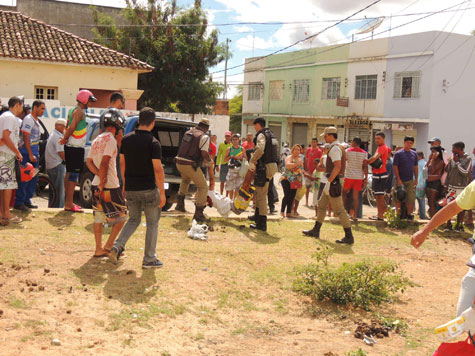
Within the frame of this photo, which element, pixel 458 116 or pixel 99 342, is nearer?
pixel 99 342

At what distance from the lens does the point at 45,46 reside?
78.8 ft

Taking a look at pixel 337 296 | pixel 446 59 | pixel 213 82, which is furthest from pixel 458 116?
pixel 337 296

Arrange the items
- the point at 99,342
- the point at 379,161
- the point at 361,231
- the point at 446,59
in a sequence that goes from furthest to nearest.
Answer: the point at 446,59
the point at 379,161
the point at 361,231
the point at 99,342

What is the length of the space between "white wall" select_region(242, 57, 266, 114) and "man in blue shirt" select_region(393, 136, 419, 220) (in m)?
33.1

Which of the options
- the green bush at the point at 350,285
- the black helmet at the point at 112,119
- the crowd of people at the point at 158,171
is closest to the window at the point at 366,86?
the crowd of people at the point at 158,171

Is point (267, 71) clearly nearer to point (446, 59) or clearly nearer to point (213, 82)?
point (213, 82)

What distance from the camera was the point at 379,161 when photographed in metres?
11.5

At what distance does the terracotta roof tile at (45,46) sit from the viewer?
23.0 m

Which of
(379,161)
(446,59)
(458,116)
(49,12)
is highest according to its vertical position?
(49,12)

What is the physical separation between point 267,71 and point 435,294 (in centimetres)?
3780

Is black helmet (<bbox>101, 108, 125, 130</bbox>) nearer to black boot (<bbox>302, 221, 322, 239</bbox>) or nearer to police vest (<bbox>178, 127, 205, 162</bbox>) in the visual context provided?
police vest (<bbox>178, 127, 205, 162</bbox>)

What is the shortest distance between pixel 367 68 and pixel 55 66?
19.1 meters

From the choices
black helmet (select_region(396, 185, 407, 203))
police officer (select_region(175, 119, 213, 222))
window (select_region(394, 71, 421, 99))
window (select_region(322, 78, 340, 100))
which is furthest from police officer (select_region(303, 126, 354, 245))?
window (select_region(322, 78, 340, 100))

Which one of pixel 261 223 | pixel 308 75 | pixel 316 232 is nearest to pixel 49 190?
pixel 261 223
